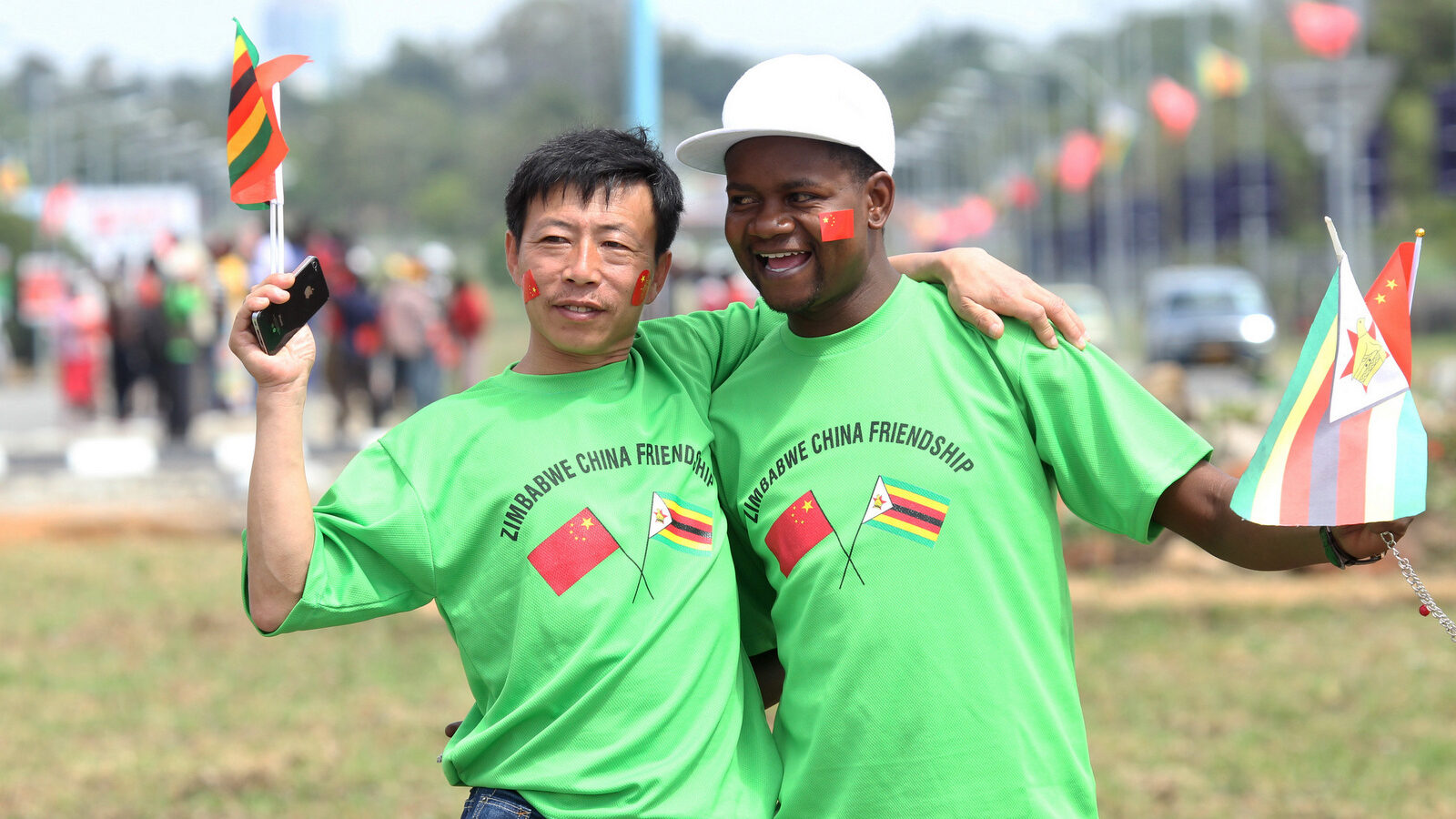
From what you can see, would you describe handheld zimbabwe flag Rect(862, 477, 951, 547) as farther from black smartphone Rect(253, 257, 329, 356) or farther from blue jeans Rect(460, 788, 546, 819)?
black smartphone Rect(253, 257, 329, 356)

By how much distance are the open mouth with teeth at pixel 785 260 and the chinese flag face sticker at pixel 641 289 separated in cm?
20

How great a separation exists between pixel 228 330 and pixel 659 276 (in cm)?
1374

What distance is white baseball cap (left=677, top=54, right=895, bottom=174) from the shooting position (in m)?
2.60

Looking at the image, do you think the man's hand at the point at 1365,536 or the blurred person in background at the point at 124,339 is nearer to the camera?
the man's hand at the point at 1365,536

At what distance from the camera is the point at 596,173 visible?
8.70 ft

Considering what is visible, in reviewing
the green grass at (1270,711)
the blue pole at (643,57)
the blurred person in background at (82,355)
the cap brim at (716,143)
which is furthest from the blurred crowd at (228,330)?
the cap brim at (716,143)

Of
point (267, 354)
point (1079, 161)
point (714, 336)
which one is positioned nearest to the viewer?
point (267, 354)

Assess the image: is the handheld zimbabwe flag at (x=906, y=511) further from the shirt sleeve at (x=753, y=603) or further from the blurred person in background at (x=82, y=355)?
the blurred person in background at (x=82, y=355)

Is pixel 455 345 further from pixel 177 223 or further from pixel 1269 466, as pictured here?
pixel 177 223

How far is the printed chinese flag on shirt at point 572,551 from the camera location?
253 centimetres

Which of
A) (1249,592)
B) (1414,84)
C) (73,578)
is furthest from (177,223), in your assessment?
(1249,592)

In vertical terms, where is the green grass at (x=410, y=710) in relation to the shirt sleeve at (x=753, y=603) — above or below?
below

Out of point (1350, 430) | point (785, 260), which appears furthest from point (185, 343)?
point (1350, 430)

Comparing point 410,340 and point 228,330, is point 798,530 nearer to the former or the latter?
point 228,330
